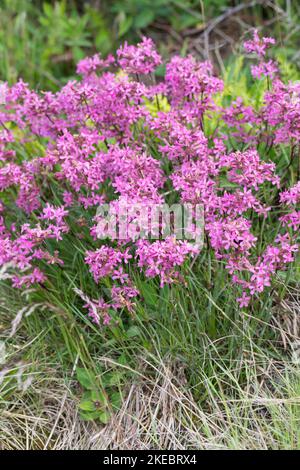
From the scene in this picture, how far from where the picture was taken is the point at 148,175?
249 cm

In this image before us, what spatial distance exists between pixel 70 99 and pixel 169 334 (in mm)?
1051

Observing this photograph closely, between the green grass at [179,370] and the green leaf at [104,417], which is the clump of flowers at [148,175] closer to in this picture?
the green grass at [179,370]

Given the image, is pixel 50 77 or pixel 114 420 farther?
pixel 50 77

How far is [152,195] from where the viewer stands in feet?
7.75

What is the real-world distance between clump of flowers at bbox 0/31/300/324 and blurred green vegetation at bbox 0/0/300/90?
5.32 ft

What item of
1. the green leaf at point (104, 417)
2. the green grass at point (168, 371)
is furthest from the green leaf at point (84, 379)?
the green leaf at point (104, 417)

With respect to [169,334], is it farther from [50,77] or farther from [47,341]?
[50,77]

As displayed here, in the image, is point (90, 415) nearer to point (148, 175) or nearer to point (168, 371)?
point (168, 371)

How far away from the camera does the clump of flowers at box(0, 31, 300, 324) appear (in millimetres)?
2359

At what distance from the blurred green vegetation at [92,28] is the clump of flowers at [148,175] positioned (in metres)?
1.62

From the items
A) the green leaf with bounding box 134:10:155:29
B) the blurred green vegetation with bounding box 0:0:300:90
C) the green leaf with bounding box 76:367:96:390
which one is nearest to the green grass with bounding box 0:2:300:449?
the green leaf with bounding box 76:367:96:390

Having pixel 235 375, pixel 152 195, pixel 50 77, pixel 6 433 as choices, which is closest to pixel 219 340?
pixel 235 375

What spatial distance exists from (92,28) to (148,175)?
2926 millimetres

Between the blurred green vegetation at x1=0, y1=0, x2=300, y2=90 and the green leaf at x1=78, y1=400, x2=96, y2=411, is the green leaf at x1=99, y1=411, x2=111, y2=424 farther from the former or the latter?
the blurred green vegetation at x1=0, y1=0, x2=300, y2=90
